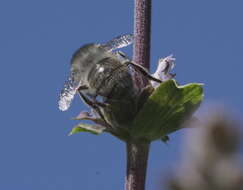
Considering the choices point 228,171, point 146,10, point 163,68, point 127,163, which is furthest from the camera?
point 163,68

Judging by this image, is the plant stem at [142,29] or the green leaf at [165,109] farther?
the green leaf at [165,109]

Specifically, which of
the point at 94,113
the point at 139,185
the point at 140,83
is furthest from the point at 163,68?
the point at 139,185

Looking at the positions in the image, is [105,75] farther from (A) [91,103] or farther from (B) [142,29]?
(B) [142,29]

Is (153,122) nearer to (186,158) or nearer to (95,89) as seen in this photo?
(95,89)

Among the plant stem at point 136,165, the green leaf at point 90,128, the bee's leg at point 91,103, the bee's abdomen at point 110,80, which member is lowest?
the plant stem at point 136,165

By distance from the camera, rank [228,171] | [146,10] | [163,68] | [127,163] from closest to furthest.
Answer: [228,171], [146,10], [127,163], [163,68]

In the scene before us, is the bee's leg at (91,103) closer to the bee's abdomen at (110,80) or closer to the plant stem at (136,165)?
the bee's abdomen at (110,80)

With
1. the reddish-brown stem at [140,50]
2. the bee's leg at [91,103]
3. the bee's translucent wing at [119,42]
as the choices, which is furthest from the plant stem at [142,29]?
the bee's leg at [91,103]

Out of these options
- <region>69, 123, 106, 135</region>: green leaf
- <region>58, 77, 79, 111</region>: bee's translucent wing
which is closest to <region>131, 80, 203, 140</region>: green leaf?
<region>69, 123, 106, 135</region>: green leaf
